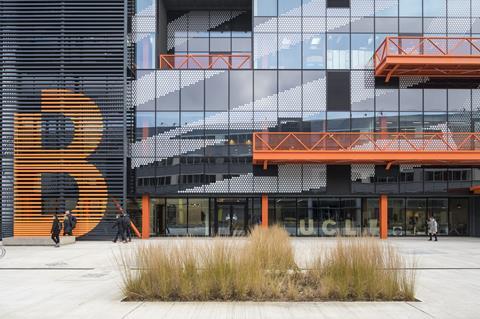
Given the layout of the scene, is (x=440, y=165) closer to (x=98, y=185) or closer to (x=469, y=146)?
(x=469, y=146)

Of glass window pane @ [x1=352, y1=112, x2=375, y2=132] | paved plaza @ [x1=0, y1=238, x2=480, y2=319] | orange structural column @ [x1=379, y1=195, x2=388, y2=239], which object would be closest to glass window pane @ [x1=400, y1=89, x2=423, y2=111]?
glass window pane @ [x1=352, y1=112, x2=375, y2=132]

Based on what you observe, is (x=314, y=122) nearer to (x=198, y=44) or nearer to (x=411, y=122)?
(x=411, y=122)

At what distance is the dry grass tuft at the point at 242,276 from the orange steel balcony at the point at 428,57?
19555 millimetres

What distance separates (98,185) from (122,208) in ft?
6.33

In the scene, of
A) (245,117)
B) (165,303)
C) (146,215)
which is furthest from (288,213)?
(165,303)

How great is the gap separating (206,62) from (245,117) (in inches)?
168

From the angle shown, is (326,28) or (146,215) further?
(326,28)

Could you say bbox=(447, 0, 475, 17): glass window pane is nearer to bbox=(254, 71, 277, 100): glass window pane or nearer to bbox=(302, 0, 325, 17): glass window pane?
bbox=(302, 0, 325, 17): glass window pane

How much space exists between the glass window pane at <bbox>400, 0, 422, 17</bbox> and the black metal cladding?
16.2 meters

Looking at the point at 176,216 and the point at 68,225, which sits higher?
the point at 176,216

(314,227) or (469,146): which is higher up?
(469,146)

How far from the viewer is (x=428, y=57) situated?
27766 millimetres

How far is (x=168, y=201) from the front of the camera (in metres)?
30.5

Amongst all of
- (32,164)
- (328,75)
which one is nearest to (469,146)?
(328,75)
